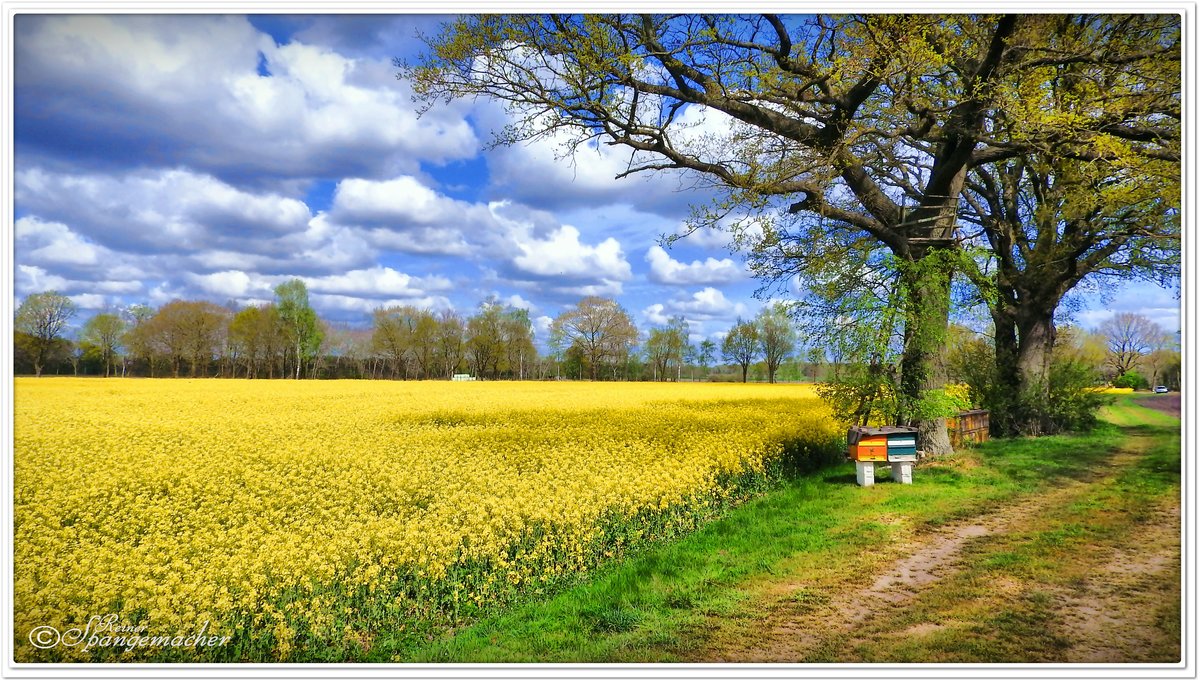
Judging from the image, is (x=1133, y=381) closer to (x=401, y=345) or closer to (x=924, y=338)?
(x=924, y=338)

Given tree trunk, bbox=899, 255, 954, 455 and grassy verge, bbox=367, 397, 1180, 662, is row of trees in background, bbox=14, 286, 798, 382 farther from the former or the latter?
grassy verge, bbox=367, 397, 1180, 662

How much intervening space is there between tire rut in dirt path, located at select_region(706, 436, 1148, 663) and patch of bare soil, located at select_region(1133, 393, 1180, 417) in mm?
1426

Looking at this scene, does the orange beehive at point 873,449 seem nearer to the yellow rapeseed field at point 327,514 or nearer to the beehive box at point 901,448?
the beehive box at point 901,448

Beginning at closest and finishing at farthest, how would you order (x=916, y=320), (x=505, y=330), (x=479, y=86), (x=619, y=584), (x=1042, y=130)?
(x=619, y=584)
(x=1042, y=130)
(x=479, y=86)
(x=916, y=320)
(x=505, y=330)

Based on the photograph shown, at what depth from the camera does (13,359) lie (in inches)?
158

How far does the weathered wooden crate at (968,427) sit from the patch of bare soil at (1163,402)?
3736 millimetres

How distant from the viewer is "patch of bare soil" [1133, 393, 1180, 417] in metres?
4.79

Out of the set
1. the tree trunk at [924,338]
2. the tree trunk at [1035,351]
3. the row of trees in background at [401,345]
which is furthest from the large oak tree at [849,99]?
the row of trees in background at [401,345]

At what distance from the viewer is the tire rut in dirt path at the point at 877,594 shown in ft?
12.3

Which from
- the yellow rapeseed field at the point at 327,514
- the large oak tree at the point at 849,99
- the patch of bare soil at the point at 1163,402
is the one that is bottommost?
the yellow rapeseed field at the point at 327,514

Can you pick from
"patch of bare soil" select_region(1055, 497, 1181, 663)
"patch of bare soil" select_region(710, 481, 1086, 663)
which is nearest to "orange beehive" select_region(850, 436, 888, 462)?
"patch of bare soil" select_region(710, 481, 1086, 663)

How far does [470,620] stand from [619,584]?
1.22 metres

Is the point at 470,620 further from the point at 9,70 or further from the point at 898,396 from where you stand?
the point at 898,396

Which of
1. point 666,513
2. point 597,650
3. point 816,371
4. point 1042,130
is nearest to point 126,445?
point 666,513
